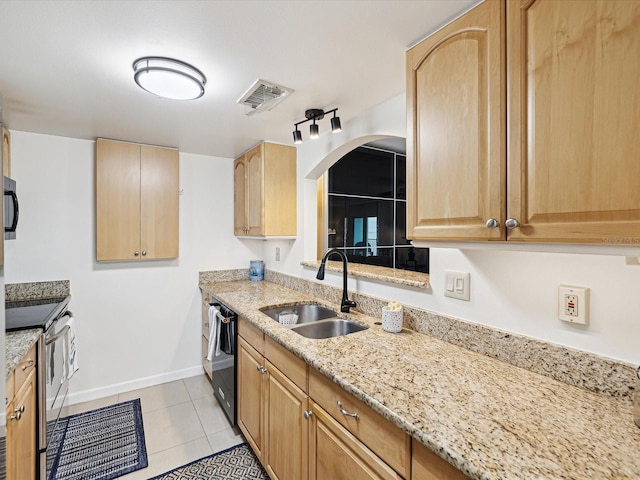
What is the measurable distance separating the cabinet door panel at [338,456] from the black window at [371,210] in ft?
6.81

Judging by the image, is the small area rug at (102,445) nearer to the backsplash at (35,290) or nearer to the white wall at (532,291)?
the backsplash at (35,290)

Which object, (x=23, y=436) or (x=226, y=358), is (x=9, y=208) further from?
(x=226, y=358)

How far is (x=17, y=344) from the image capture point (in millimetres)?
1382

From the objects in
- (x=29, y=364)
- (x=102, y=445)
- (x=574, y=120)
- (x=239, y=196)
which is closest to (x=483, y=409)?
(x=574, y=120)

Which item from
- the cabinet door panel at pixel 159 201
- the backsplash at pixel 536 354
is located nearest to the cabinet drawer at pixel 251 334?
the backsplash at pixel 536 354

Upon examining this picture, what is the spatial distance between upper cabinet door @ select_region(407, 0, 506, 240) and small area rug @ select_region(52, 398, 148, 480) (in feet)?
7.18

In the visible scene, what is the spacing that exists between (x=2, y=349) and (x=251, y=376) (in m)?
1.26

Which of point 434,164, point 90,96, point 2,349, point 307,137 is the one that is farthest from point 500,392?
point 90,96

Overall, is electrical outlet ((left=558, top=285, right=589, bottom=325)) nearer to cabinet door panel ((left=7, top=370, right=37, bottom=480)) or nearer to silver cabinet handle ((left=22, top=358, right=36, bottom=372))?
cabinet door panel ((left=7, top=370, right=37, bottom=480))

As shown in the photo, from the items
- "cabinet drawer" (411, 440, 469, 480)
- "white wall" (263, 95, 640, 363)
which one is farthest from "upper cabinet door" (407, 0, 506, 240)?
"cabinet drawer" (411, 440, 469, 480)

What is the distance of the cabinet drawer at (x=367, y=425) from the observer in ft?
2.97

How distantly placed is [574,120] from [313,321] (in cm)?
170

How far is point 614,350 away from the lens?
974 millimetres

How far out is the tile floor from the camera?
1974 mm
